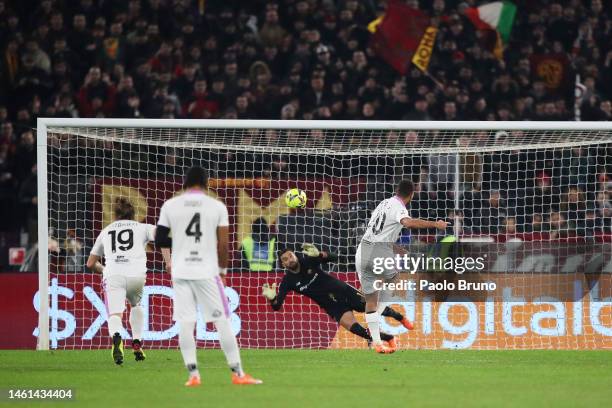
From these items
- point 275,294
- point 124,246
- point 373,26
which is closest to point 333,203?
point 275,294

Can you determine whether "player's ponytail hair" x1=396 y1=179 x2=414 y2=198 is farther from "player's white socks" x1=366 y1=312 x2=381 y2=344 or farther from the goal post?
"player's white socks" x1=366 y1=312 x2=381 y2=344

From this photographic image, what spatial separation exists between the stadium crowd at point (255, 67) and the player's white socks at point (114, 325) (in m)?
4.91

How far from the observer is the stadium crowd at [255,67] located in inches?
786

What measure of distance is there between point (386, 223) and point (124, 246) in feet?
10.6

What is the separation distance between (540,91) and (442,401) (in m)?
11.9

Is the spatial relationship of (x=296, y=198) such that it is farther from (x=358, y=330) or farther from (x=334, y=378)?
(x=334, y=378)

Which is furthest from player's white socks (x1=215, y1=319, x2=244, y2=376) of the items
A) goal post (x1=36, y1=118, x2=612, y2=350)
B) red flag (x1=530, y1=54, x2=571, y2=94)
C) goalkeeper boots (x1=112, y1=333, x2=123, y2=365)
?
red flag (x1=530, y1=54, x2=571, y2=94)

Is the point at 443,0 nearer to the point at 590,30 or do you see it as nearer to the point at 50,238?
the point at 590,30

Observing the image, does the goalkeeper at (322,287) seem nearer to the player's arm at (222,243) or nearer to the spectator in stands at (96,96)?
the player's arm at (222,243)

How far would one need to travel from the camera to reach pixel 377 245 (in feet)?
50.7

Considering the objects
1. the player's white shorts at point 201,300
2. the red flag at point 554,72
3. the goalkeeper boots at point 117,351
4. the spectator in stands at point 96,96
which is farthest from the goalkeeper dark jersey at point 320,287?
the red flag at point 554,72

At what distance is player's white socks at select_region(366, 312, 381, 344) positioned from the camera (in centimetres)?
1529

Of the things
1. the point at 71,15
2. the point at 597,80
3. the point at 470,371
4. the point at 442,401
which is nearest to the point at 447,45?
the point at 597,80

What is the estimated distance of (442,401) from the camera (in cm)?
998
